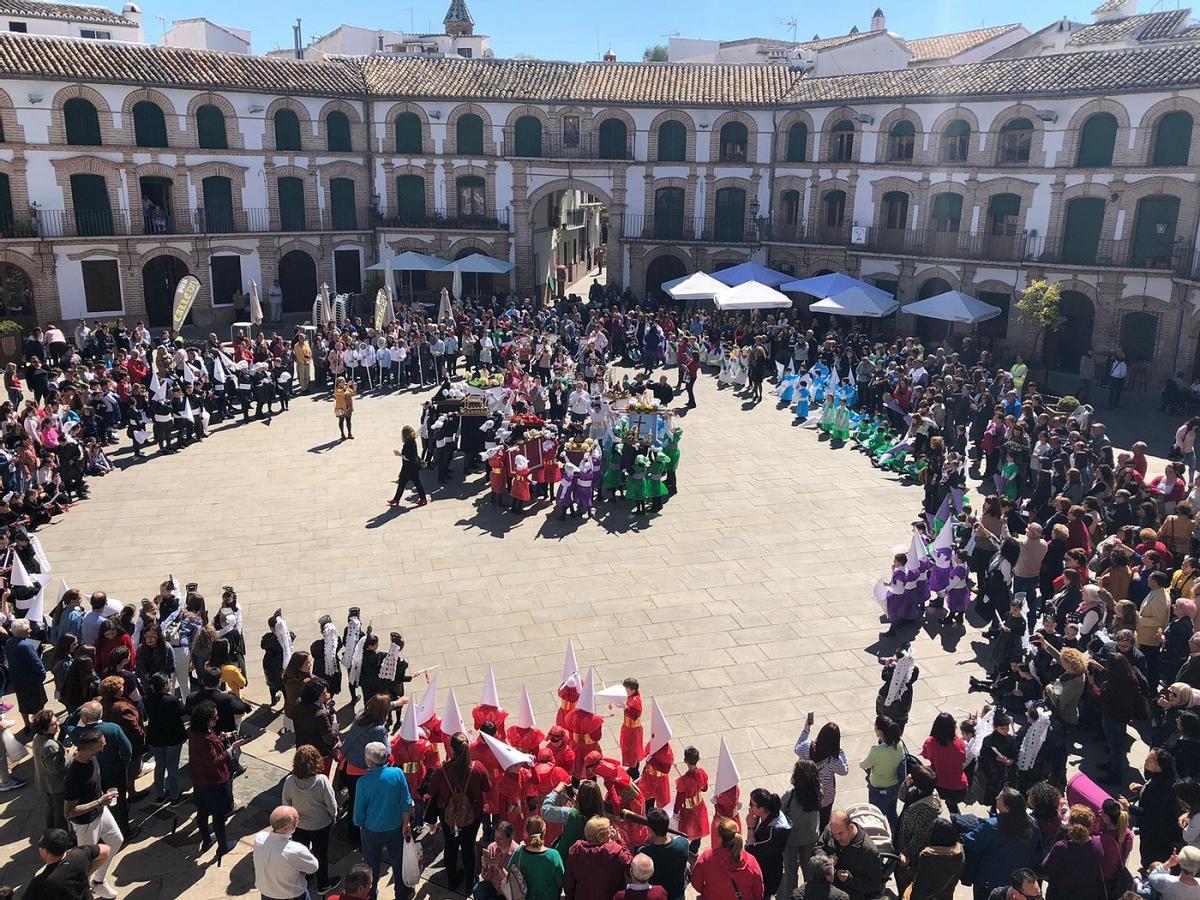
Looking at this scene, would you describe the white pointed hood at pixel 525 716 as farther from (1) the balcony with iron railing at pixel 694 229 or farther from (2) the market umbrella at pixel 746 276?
(1) the balcony with iron railing at pixel 694 229

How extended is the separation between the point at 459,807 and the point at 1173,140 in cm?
2889

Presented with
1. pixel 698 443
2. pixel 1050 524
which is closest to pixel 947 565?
pixel 1050 524

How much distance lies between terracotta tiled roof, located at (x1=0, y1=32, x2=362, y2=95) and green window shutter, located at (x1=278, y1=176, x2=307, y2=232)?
3270 mm

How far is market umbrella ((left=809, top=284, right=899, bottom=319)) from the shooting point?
91.2 feet

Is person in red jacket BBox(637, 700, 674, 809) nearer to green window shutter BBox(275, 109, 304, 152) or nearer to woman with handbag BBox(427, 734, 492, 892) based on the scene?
woman with handbag BBox(427, 734, 492, 892)

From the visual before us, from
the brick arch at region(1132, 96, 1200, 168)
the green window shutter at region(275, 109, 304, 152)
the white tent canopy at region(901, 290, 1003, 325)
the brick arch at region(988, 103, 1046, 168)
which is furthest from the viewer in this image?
the green window shutter at region(275, 109, 304, 152)

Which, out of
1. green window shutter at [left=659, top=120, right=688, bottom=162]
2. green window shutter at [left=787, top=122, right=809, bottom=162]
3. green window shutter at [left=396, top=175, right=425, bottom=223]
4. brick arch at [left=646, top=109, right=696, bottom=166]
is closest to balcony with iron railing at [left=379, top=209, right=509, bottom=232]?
green window shutter at [left=396, top=175, right=425, bottom=223]

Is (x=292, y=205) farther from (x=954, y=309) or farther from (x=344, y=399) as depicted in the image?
(x=954, y=309)

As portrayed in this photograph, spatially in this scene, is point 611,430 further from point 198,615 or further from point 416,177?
point 416,177

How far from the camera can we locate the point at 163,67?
33.1 metres

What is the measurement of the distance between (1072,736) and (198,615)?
31.9 ft

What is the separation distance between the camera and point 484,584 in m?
14.1

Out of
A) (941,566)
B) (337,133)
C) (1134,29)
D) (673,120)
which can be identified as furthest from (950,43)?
(941,566)

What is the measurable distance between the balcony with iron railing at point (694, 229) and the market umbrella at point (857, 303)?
9673 mm
